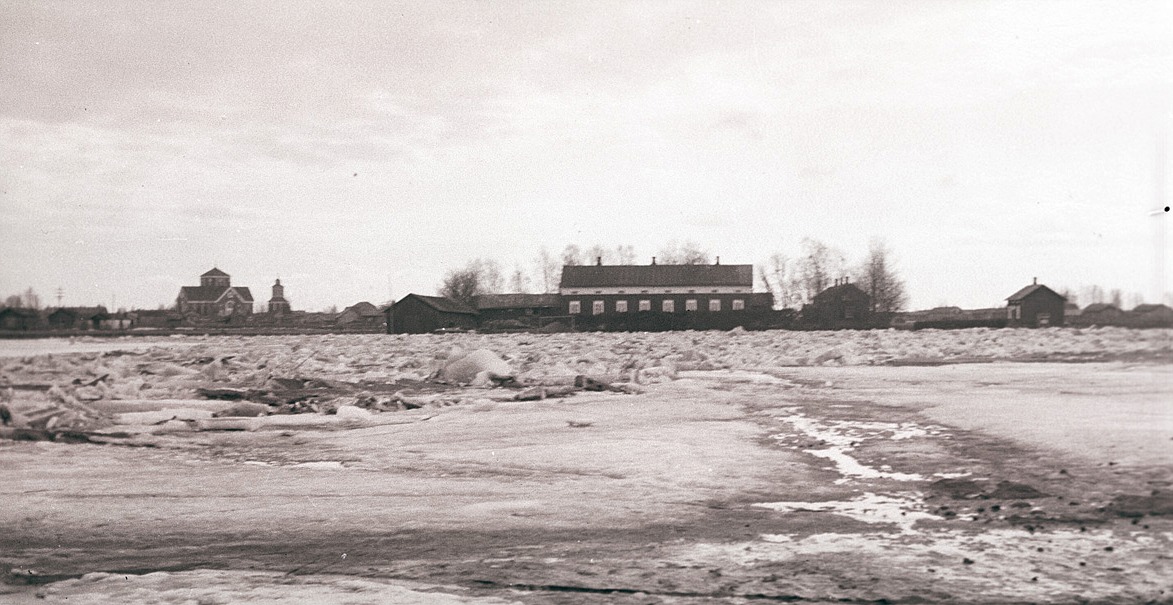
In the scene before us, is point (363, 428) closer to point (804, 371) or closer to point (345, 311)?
point (345, 311)

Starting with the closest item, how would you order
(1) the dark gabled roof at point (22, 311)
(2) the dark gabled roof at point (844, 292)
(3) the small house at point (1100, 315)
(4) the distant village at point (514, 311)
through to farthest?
(3) the small house at point (1100, 315)
(2) the dark gabled roof at point (844, 292)
(4) the distant village at point (514, 311)
(1) the dark gabled roof at point (22, 311)

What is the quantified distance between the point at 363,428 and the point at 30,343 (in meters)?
2.31

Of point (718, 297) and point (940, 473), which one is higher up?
point (718, 297)

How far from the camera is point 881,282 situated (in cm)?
365

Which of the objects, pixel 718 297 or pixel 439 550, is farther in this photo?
pixel 718 297

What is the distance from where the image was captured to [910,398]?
4.50 meters

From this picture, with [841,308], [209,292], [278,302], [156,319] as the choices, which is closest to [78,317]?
[156,319]

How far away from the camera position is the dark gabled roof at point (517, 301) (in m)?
4.90

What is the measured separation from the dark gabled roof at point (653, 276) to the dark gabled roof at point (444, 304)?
→ 2.36 ft

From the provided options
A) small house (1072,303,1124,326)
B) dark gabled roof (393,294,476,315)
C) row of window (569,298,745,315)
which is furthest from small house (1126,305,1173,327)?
dark gabled roof (393,294,476,315)

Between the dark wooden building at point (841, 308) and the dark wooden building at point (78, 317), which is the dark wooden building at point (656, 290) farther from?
the dark wooden building at point (78, 317)

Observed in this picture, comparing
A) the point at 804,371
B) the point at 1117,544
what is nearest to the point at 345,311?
the point at 804,371

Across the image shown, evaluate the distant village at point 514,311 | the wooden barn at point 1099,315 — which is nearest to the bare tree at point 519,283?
the distant village at point 514,311

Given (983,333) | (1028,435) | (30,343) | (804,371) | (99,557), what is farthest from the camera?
(804,371)
